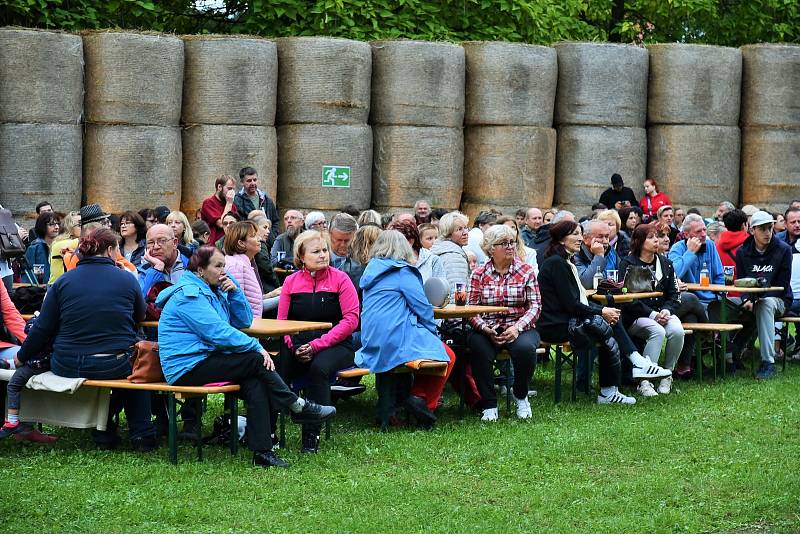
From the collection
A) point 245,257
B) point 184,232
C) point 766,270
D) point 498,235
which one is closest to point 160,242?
point 245,257

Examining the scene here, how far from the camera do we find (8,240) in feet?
34.3

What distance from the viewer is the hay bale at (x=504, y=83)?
1759 cm

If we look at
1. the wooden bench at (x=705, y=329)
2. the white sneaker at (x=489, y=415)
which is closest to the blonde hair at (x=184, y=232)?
the white sneaker at (x=489, y=415)

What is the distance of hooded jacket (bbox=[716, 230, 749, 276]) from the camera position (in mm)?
13961

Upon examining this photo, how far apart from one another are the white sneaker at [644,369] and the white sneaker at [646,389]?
0.77 feet

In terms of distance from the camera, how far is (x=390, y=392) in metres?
9.90

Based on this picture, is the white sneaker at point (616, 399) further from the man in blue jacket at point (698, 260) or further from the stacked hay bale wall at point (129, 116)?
the stacked hay bale wall at point (129, 116)

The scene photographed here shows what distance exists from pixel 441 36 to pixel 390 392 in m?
10.9

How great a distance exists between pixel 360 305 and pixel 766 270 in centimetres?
444

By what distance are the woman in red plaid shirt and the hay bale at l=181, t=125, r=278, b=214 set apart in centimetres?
605

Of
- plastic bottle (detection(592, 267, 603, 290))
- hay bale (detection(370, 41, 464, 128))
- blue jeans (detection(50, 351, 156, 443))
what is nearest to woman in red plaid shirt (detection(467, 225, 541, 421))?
plastic bottle (detection(592, 267, 603, 290))

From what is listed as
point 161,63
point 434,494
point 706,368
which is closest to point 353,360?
point 434,494

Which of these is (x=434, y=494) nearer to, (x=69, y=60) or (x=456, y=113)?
(x=69, y=60)

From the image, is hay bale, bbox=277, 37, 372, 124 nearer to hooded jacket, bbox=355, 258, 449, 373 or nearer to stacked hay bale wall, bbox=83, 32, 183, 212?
stacked hay bale wall, bbox=83, 32, 183, 212
